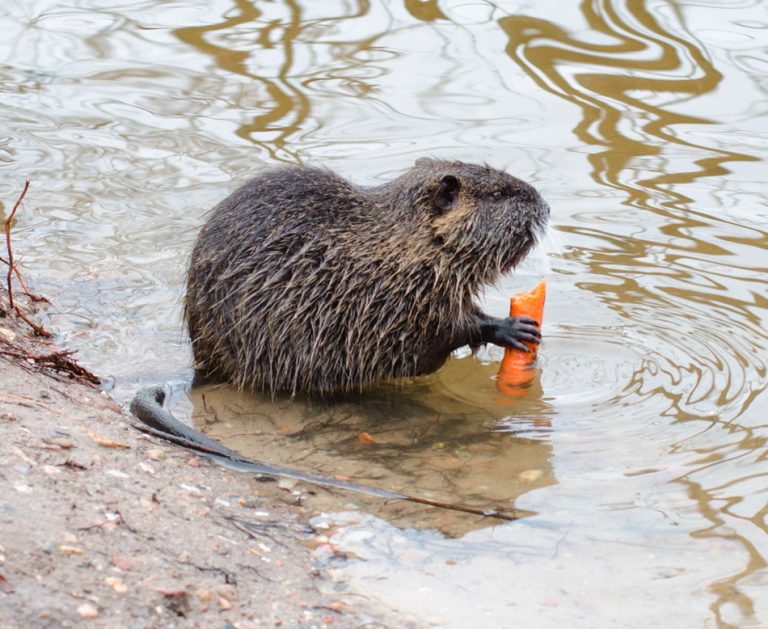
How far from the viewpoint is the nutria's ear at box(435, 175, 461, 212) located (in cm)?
454

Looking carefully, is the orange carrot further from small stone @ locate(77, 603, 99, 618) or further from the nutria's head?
small stone @ locate(77, 603, 99, 618)

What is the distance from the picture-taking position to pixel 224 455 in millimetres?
3812

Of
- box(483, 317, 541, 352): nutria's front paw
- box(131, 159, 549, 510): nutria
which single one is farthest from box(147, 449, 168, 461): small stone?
box(483, 317, 541, 352): nutria's front paw

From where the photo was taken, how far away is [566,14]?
7.96 metres

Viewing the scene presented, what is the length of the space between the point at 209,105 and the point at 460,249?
3.25 metres

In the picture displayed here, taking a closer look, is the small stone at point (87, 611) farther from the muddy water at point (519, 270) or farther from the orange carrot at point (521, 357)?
the orange carrot at point (521, 357)

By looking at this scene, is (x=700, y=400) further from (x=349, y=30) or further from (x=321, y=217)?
(x=349, y=30)

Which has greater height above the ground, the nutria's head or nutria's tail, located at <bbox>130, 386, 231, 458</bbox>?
the nutria's head

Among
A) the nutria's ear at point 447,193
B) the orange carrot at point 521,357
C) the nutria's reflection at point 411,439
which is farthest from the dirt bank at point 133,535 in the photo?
the nutria's ear at point 447,193

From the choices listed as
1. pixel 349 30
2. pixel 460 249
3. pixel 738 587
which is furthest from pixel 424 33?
pixel 738 587

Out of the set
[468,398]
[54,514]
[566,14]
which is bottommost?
[468,398]

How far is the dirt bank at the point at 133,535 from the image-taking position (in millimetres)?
2645

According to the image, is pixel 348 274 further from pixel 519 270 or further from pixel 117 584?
pixel 117 584

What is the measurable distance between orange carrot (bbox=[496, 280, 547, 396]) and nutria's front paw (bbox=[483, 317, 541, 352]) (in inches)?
1.5
